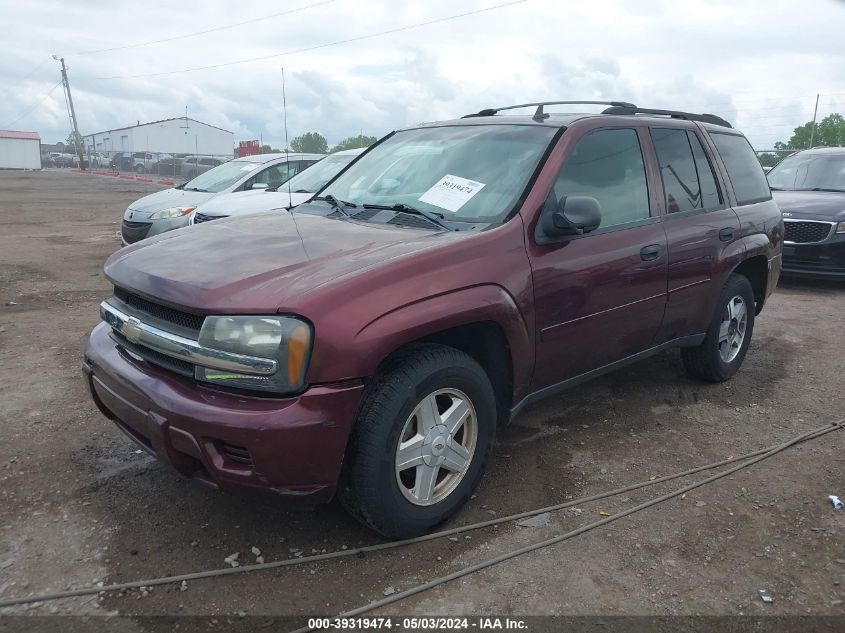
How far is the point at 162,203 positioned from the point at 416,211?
7.05 m

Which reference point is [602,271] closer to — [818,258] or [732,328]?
[732,328]

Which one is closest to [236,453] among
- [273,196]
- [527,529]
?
[527,529]

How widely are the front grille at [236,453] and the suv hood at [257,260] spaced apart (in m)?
0.49

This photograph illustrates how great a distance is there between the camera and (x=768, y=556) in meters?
2.90

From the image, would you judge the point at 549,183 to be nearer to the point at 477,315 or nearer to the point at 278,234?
the point at 477,315

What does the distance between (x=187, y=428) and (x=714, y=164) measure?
374 cm

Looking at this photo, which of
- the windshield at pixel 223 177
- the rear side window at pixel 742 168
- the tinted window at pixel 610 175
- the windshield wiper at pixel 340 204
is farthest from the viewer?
the windshield at pixel 223 177

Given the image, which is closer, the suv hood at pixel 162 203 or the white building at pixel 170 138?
the suv hood at pixel 162 203

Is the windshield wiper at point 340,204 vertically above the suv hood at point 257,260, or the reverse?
the windshield wiper at point 340,204

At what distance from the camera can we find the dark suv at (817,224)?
817 centimetres

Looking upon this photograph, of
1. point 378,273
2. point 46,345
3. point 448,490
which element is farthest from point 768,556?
point 46,345

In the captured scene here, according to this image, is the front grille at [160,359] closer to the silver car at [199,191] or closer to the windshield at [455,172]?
the windshield at [455,172]

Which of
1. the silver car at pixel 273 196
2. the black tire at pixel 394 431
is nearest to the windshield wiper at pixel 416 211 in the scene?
the black tire at pixel 394 431

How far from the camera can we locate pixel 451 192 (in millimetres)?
3508
